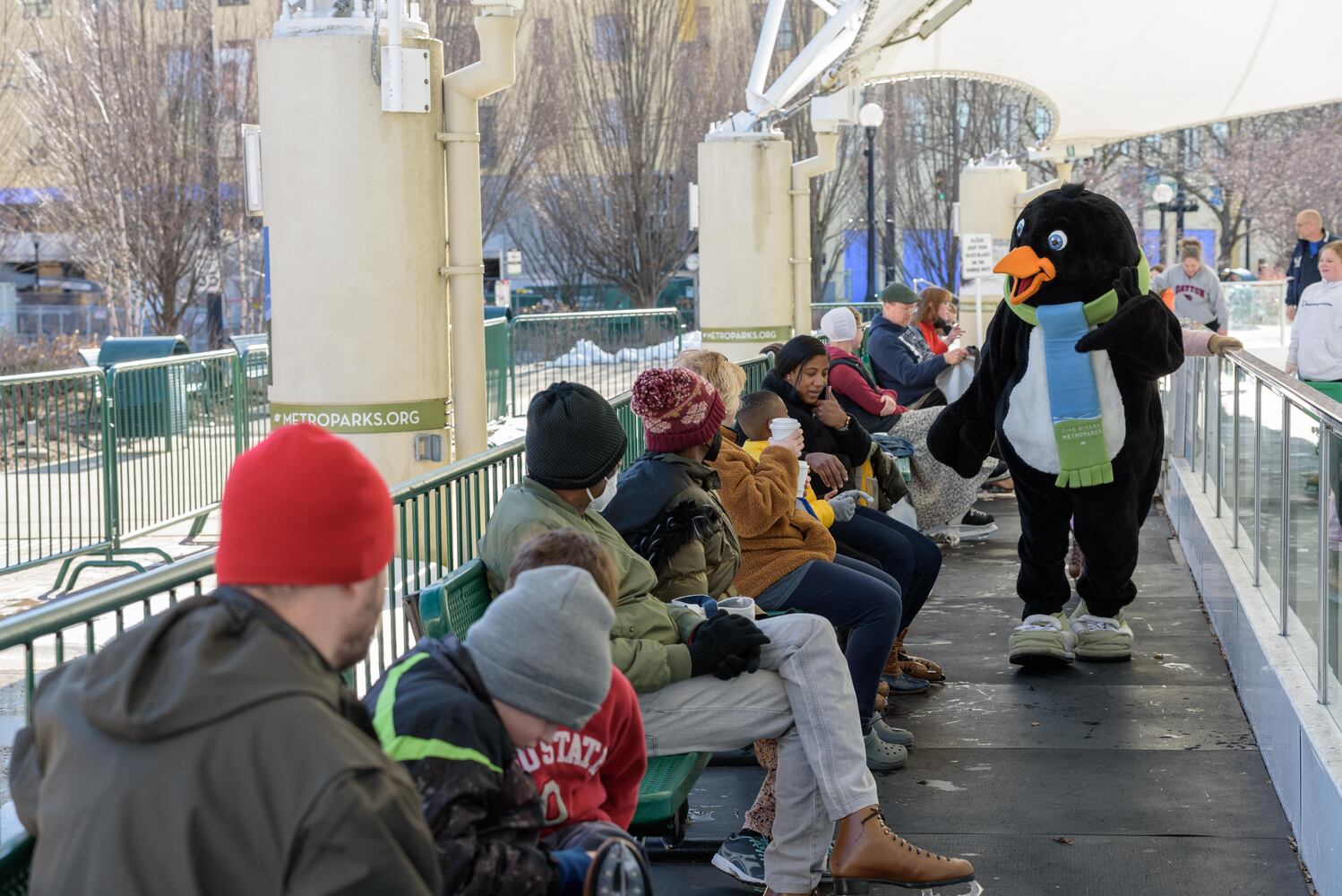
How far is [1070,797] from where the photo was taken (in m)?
5.67

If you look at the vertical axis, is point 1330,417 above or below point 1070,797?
above

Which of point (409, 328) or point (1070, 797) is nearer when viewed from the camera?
point (1070, 797)

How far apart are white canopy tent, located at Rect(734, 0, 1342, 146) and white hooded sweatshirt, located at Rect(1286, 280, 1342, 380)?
4.52 m

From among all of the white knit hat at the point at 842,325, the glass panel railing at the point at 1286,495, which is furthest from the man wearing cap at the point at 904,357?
the glass panel railing at the point at 1286,495

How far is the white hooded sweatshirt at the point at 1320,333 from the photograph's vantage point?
11.2m

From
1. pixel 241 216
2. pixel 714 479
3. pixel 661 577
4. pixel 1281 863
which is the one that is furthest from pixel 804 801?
pixel 241 216

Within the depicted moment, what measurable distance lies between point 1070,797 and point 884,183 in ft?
107

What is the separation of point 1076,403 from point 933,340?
5159 mm

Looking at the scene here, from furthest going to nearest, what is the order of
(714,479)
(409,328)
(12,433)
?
A: (12,433) → (409,328) → (714,479)

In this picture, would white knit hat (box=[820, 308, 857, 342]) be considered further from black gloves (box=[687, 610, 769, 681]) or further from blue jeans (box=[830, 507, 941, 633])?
black gloves (box=[687, 610, 769, 681])

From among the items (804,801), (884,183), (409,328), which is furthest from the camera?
(884,183)

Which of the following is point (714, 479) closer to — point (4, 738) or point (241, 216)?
point (4, 738)

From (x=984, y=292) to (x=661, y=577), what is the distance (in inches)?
915

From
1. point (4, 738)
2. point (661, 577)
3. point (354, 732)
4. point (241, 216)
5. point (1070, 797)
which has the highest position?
point (241, 216)
